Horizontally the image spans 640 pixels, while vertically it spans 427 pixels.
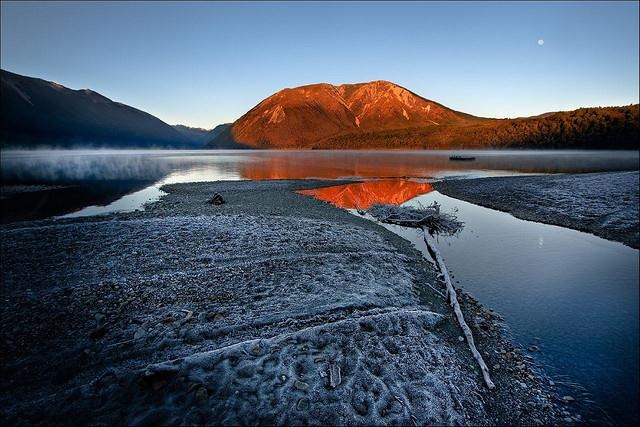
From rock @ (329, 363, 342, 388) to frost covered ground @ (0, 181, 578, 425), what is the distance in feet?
0.12

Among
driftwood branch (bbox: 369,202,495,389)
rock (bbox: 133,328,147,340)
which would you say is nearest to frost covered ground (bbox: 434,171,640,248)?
driftwood branch (bbox: 369,202,495,389)

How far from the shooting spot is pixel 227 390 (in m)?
6.57

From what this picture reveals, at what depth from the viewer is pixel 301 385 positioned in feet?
22.3

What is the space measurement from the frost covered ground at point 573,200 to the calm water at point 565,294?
210cm

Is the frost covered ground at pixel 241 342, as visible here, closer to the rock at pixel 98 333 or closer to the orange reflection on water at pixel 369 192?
the rock at pixel 98 333

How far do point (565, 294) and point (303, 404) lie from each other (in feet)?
36.4

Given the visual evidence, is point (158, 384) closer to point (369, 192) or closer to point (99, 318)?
point (99, 318)

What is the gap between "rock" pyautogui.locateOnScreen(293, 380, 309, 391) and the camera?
6.75 metres

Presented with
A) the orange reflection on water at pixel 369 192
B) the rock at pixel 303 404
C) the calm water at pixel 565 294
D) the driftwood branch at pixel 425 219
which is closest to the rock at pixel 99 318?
the rock at pixel 303 404

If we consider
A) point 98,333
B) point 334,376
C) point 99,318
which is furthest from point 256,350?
point 99,318

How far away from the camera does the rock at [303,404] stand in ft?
20.9

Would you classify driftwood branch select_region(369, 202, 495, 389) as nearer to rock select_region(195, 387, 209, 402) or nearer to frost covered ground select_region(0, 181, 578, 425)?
frost covered ground select_region(0, 181, 578, 425)

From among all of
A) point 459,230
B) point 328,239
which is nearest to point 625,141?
point 459,230

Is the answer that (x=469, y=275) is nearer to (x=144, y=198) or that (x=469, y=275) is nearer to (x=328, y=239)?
(x=328, y=239)
